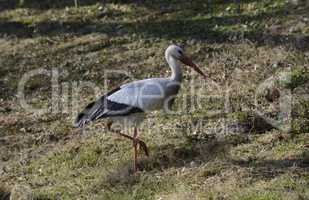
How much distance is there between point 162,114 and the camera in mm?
12484

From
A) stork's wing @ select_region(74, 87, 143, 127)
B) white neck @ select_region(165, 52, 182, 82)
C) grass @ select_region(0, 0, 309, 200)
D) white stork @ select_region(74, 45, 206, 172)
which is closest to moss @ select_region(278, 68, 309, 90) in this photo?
grass @ select_region(0, 0, 309, 200)

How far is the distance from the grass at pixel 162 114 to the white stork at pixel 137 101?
0.63 meters

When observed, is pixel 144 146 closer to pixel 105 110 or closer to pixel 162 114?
pixel 105 110

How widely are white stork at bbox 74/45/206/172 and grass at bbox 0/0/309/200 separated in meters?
0.63

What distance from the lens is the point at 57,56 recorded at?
712 inches

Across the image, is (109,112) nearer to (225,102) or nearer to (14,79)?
(225,102)

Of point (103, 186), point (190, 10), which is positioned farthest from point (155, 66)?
point (103, 186)

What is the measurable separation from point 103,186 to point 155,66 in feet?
19.6

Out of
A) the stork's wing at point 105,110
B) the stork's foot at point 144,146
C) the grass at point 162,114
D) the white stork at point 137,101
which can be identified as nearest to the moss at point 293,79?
the grass at point 162,114

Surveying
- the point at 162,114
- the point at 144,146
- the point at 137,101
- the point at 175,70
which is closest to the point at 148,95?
the point at 137,101

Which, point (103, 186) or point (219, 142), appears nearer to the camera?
point (103, 186)

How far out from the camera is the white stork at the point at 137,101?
10453mm

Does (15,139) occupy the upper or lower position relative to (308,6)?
lower

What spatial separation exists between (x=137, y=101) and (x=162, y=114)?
2047mm
